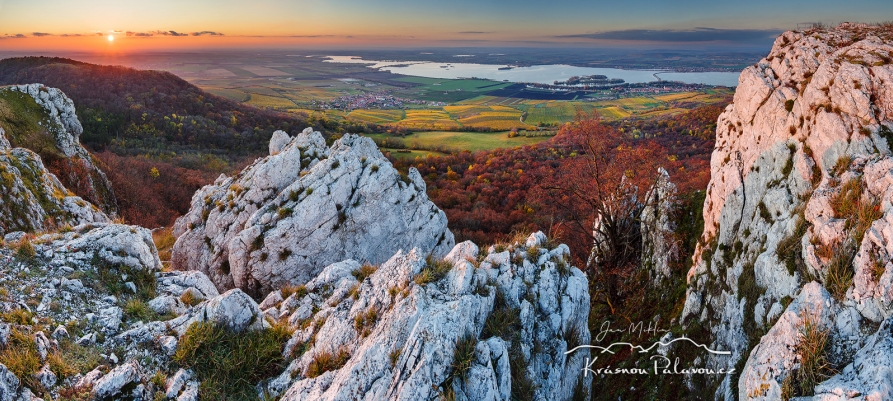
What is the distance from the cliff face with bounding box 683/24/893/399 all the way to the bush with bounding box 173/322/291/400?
1029 centimetres

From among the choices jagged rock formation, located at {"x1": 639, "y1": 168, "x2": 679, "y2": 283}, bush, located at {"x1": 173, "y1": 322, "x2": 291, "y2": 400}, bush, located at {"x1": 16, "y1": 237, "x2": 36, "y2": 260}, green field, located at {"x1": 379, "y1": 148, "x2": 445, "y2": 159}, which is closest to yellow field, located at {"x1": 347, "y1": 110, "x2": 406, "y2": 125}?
green field, located at {"x1": 379, "y1": 148, "x2": 445, "y2": 159}

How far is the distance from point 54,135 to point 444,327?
43492 millimetres

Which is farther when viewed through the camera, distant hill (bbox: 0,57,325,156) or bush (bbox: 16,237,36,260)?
distant hill (bbox: 0,57,325,156)

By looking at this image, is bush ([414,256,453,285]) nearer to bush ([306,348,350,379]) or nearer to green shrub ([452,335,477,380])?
green shrub ([452,335,477,380])

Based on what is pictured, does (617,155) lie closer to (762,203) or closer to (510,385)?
(762,203)

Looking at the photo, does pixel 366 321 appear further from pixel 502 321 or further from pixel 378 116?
pixel 378 116

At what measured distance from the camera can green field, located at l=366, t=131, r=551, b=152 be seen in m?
86.9

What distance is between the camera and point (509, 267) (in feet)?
38.2

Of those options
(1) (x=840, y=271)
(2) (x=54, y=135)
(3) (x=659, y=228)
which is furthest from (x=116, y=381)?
(2) (x=54, y=135)

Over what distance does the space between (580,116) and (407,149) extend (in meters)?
64.9

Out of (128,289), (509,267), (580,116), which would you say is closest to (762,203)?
(509,267)

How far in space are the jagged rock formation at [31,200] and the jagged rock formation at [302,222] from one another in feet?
16.2
